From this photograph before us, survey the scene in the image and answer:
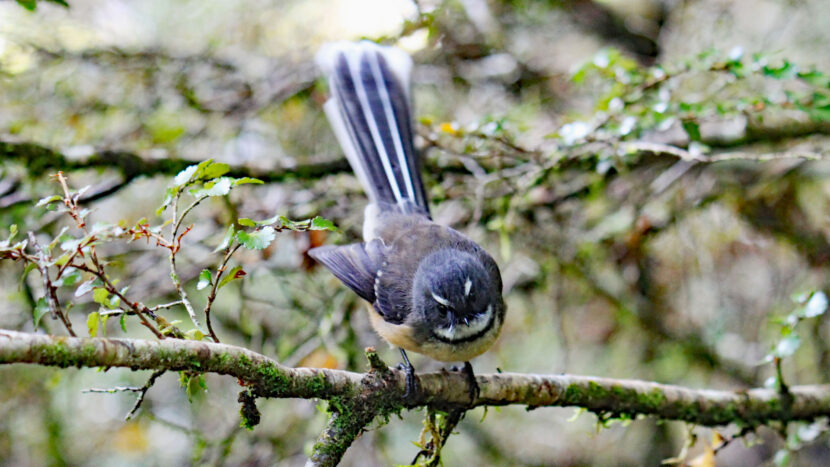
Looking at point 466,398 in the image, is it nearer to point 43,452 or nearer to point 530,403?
point 530,403

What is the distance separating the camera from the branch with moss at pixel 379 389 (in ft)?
5.43

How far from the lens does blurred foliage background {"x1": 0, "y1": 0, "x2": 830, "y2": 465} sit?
12.6ft

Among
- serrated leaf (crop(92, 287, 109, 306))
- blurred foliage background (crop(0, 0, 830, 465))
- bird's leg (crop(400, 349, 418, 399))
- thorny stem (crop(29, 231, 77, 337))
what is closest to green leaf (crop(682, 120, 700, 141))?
blurred foliage background (crop(0, 0, 830, 465))

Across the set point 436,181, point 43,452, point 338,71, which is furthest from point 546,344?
point 43,452

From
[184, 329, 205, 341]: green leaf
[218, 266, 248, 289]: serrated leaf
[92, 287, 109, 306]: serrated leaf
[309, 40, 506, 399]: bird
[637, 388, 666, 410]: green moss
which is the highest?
[92, 287, 109, 306]: serrated leaf

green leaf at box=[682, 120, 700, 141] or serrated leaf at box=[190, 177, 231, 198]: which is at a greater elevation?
serrated leaf at box=[190, 177, 231, 198]

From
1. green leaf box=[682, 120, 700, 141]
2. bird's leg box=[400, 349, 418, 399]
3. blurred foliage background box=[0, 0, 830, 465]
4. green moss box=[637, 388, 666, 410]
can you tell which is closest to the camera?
bird's leg box=[400, 349, 418, 399]

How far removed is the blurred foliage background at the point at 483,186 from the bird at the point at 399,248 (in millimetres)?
301

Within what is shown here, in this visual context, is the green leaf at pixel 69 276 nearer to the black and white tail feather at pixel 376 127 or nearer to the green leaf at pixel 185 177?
the green leaf at pixel 185 177

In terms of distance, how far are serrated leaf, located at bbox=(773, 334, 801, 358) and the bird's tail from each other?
6.11 feet

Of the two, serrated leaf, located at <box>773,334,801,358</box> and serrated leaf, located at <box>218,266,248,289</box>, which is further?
serrated leaf, located at <box>773,334,801,358</box>

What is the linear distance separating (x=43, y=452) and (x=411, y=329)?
341cm

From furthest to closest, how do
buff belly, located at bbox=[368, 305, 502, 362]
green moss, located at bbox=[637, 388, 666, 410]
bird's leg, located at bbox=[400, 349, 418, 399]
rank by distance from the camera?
green moss, located at bbox=[637, 388, 666, 410] → buff belly, located at bbox=[368, 305, 502, 362] → bird's leg, located at bbox=[400, 349, 418, 399]

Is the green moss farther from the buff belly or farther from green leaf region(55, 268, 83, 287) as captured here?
green leaf region(55, 268, 83, 287)
